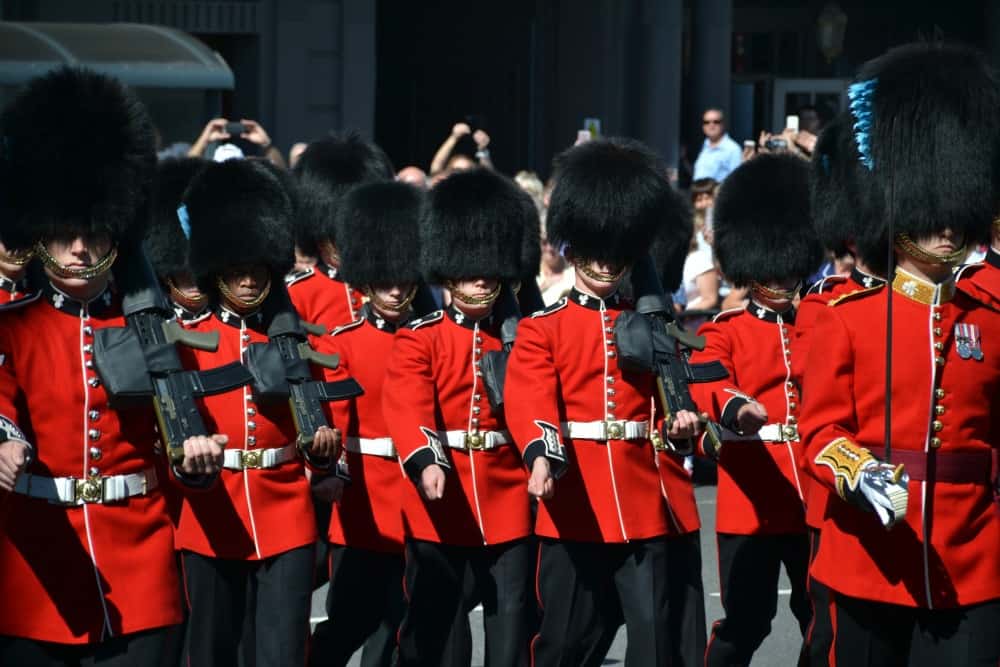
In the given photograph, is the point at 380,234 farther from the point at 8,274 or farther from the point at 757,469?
the point at 757,469

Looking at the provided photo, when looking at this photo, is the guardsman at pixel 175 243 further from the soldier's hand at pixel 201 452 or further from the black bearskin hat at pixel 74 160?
the soldier's hand at pixel 201 452

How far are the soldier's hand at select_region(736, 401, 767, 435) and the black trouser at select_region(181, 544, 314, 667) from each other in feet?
4.34

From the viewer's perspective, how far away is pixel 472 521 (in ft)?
→ 19.7

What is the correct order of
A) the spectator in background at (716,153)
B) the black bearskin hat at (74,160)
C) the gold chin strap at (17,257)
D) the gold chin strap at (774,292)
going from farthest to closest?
the spectator in background at (716,153) < the gold chin strap at (774,292) < the gold chin strap at (17,257) < the black bearskin hat at (74,160)

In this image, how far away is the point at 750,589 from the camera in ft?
20.5

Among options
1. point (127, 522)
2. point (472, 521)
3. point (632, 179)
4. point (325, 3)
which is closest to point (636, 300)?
point (632, 179)

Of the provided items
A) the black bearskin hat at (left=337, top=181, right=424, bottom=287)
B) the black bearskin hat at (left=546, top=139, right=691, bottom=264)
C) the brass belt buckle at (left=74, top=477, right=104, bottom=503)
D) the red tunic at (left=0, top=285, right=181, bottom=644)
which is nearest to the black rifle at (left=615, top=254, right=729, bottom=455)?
the black bearskin hat at (left=546, top=139, right=691, bottom=264)

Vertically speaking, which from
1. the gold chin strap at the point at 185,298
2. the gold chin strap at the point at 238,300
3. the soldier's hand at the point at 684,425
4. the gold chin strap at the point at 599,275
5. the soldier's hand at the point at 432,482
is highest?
the gold chin strap at the point at 599,275

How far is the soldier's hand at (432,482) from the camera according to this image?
5656 mm

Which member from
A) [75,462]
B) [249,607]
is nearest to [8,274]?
[249,607]

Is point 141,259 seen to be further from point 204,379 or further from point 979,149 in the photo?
point 979,149

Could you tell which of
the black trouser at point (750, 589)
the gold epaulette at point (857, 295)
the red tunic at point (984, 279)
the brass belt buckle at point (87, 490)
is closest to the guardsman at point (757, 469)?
the black trouser at point (750, 589)

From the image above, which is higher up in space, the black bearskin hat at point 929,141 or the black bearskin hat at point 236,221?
the black bearskin hat at point 929,141

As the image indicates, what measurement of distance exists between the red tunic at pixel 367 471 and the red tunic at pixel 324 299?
617 mm
